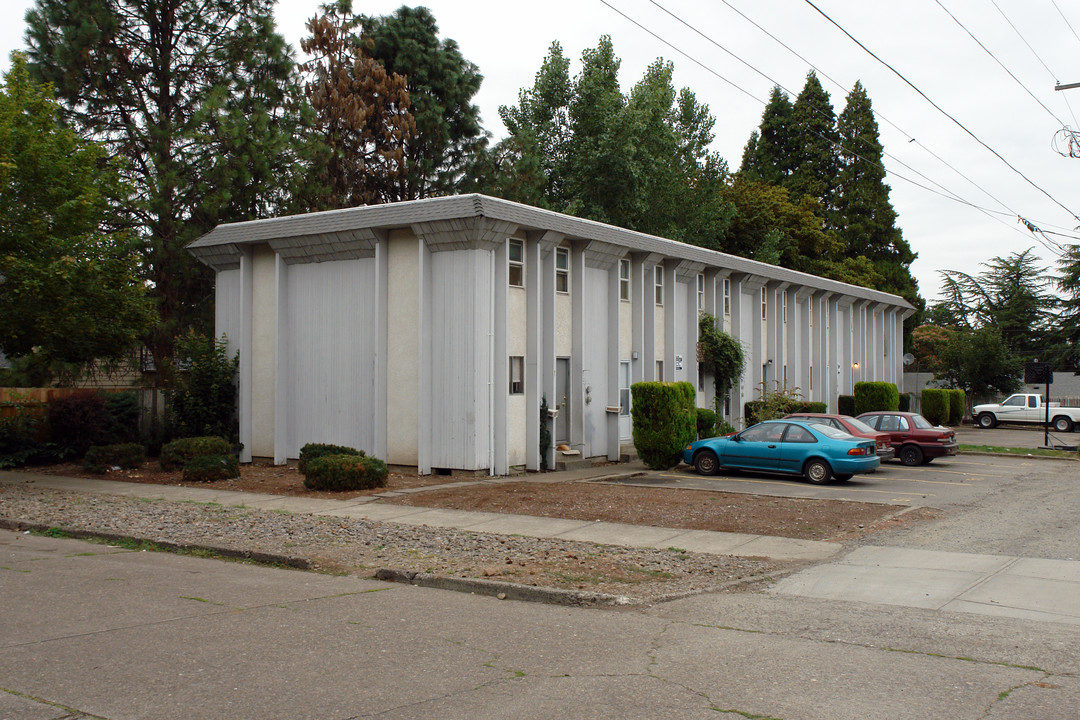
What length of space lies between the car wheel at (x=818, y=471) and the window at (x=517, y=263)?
7.45 metres

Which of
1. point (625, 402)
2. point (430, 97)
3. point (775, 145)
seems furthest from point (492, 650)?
point (775, 145)

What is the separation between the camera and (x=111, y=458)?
21.0 m

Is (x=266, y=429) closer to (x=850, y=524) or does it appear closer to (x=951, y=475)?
(x=850, y=524)

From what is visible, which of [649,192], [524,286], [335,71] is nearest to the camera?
[524,286]

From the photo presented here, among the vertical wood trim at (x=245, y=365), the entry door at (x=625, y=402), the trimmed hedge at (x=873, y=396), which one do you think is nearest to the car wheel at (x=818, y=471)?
the entry door at (x=625, y=402)

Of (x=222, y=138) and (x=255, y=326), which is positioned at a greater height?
(x=222, y=138)

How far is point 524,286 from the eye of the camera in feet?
69.7

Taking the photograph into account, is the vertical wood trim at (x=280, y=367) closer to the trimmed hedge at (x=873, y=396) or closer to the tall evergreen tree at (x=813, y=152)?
the trimmed hedge at (x=873, y=396)

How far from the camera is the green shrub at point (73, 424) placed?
76.7ft

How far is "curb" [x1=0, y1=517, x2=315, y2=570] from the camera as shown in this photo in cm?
1059

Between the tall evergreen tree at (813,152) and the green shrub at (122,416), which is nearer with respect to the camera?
the green shrub at (122,416)

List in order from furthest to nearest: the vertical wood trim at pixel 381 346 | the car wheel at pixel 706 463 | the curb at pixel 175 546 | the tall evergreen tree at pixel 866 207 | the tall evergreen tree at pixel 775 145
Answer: the tall evergreen tree at pixel 775 145
the tall evergreen tree at pixel 866 207
the car wheel at pixel 706 463
the vertical wood trim at pixel 381 346
the curb at pixel 175 546

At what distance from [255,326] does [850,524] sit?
1602cm

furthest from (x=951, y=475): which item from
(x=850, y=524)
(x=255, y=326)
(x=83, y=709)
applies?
(x=83, y=709)
